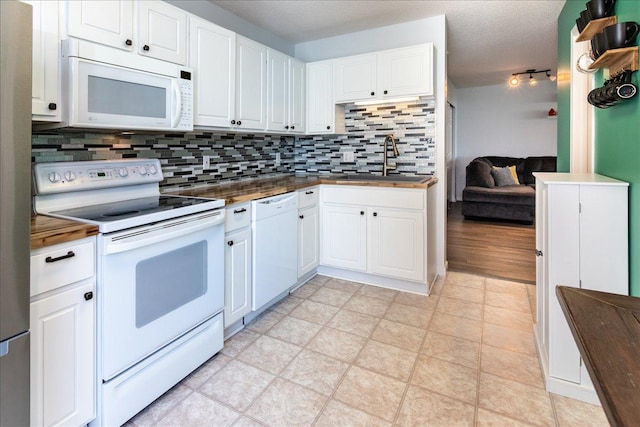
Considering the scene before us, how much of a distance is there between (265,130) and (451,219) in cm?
428

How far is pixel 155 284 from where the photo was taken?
1.64 m

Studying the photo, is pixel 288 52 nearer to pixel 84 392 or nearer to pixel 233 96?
pixel 233 96

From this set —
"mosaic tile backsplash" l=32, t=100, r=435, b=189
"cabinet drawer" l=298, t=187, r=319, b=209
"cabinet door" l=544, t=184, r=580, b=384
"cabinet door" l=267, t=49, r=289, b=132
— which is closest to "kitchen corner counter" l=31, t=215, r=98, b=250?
"mosaic tile backsplash" l=32, t=100, r=435, b=189

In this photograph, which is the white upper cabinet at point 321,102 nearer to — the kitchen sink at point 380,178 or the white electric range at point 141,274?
the kitchen sink at point 380,178

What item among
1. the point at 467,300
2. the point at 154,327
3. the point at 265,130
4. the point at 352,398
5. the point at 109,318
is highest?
the point at 265,130

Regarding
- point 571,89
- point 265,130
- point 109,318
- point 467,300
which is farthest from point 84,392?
point 571,89

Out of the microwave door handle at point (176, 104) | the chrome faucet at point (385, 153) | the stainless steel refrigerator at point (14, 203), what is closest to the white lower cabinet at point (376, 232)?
the chrome faucet at point (385, 153)

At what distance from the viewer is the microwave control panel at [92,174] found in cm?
168

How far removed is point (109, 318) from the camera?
4.73ft

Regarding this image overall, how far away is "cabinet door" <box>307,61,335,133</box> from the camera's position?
11.5 ft

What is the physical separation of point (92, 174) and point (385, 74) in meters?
2.49

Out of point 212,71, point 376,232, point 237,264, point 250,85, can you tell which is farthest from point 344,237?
point 212,71

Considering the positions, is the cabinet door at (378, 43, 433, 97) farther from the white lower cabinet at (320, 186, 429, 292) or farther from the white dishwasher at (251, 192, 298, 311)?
the white dishwasher at (251, 192, 298, 311)

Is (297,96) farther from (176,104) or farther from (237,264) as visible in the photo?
(237,264)
